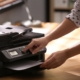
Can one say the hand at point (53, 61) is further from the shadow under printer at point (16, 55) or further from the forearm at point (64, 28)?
the forearm at point (64, 28)

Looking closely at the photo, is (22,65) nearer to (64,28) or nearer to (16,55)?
(16,55)

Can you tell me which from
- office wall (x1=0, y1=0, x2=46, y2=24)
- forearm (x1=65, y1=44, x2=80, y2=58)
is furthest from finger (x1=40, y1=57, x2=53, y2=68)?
office wall (x1=0, y1=0, x2=46, y2=24)

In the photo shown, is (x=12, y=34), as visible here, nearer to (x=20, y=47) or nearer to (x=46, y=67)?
(x=20, y=47)

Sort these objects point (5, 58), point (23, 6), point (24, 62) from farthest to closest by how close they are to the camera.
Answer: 1. point (23, 6)
2. point (24, 62)
3. point (5, 58)

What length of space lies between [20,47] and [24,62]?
3.3 inches

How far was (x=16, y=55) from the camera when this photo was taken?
1242 mm

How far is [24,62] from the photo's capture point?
1.32 metres

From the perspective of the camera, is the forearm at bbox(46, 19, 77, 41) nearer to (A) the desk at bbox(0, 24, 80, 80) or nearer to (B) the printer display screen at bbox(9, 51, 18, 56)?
(A) the desk at bbox(0, 24, 80, 80)

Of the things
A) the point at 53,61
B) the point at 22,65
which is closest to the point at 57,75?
the point at 53,61

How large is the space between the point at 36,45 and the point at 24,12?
1.46 metres

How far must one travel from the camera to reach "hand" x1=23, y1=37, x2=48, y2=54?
131cm

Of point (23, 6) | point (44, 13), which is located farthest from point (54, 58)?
point (44, 13)

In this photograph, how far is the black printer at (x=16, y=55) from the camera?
123 cm

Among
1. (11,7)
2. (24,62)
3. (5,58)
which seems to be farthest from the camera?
(11,7)
